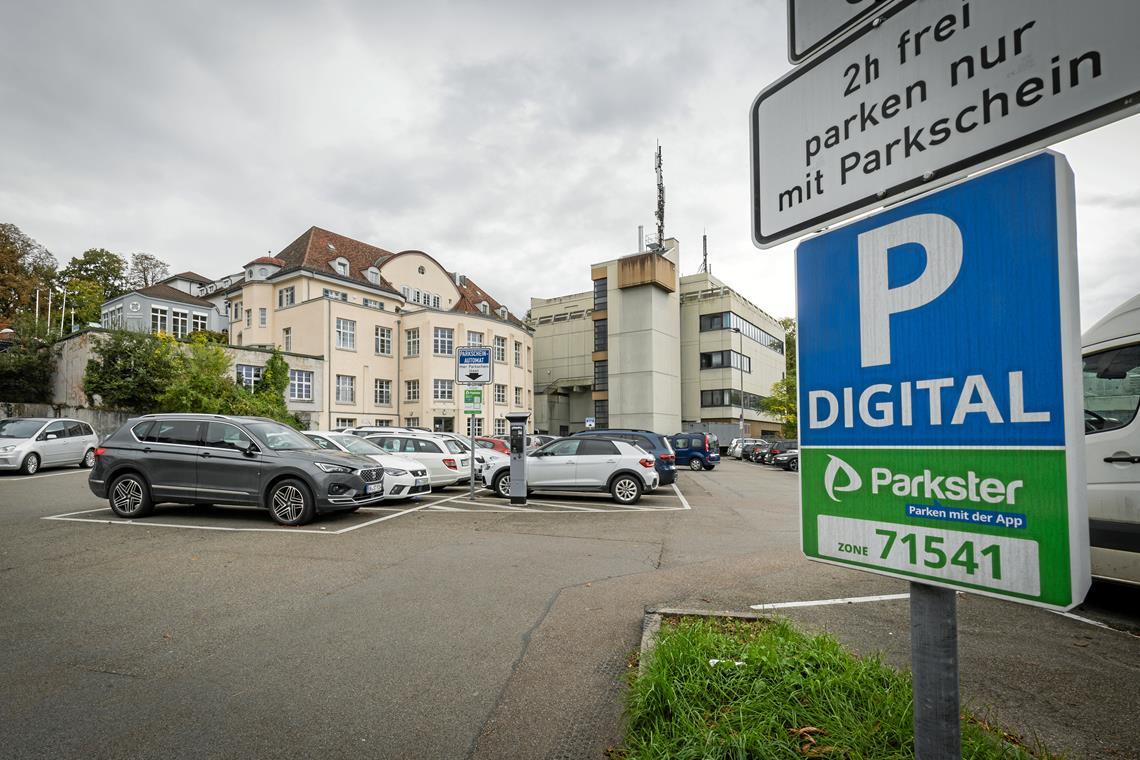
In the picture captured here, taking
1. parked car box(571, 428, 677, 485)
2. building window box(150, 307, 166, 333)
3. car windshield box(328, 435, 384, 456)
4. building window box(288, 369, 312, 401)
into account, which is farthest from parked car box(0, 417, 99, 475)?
building window box(150, 307, 166, 333)

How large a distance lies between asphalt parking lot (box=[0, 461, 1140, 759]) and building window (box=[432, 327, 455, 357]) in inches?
1521

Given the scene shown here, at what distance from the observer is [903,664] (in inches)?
157

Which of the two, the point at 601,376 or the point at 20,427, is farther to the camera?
the point at 601,376

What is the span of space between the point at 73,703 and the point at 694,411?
176 feet

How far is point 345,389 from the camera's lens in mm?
44875

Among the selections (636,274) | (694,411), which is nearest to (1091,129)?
(636,274)

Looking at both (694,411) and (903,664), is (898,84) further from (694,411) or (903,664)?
(694,411)

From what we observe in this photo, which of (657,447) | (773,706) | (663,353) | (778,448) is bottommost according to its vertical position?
(778,448)

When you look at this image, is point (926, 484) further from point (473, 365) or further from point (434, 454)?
point (434, 454)

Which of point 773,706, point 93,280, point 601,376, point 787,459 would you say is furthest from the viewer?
point 93,280

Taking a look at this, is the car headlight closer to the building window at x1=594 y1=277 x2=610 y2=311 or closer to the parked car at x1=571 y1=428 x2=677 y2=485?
the parked car at x1=571 y1=428 x2=677 y2=485

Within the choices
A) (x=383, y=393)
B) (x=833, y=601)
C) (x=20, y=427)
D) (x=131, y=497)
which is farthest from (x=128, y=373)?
(x=833, y=601)

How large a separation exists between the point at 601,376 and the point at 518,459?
40.2m

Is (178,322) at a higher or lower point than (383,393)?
higher
